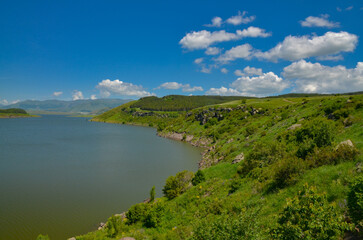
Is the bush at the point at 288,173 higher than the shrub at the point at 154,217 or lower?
higher

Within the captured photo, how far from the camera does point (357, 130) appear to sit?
2364cm

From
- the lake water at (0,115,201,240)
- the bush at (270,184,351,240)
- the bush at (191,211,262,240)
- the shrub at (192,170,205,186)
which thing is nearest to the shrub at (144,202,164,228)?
the lake water at (0,115,201,240)

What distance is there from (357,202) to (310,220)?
2483mm

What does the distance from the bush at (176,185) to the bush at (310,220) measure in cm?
2219

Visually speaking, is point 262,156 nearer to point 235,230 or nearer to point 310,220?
point 310,220

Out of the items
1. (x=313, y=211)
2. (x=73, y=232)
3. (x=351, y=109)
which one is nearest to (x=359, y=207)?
(x=313, y=211)

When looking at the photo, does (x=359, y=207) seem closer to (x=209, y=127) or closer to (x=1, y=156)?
(x=1, y=156)

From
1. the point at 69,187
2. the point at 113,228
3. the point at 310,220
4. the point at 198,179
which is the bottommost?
the point at 69,187

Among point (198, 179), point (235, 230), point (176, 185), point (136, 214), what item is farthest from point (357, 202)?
point (176, 185)

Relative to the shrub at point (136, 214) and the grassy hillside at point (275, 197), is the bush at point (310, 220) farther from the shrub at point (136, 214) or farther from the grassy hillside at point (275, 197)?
the shrub at point (136, 214)

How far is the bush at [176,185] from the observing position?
98.5ft

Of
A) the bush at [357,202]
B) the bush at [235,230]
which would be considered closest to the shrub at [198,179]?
the bush at [235,230]

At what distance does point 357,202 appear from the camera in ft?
28.9

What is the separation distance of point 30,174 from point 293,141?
184 ft
